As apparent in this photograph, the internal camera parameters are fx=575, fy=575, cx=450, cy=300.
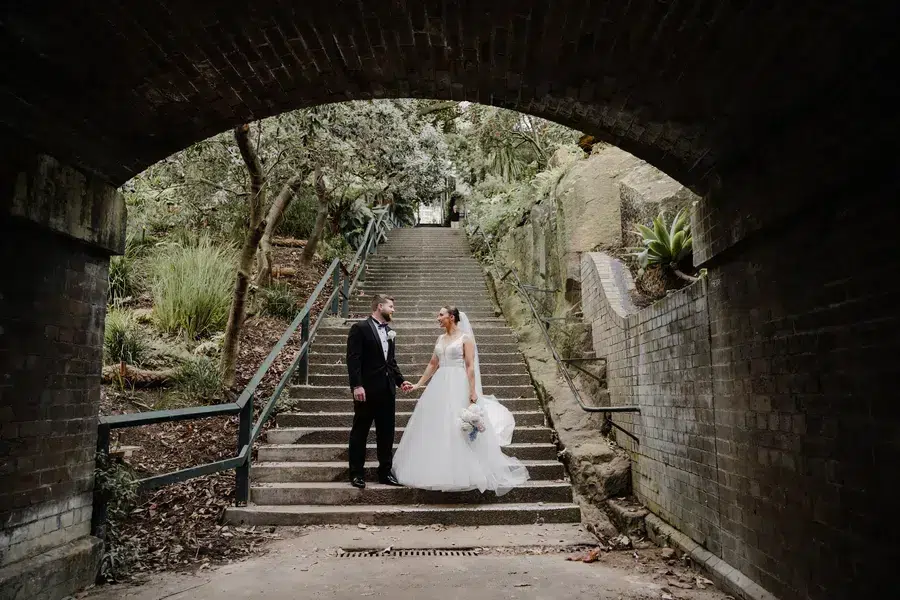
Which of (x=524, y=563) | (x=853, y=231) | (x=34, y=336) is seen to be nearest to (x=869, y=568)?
(x=853, y=231)

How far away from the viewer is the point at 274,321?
10031mm

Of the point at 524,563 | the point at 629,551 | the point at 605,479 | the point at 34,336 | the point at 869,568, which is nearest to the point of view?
the point at 869,568

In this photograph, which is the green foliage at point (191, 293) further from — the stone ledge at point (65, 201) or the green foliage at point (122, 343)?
the stone ledge at point (65, 201)

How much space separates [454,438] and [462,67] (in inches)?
135

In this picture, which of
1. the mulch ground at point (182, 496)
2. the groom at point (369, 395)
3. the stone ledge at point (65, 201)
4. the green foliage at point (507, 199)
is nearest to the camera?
the stone ledge at point (65, 201)

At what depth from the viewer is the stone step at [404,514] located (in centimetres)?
519

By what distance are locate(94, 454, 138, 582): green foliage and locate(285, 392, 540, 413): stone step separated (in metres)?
2.84

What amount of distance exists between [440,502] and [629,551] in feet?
5.85

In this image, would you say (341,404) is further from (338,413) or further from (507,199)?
(507,199)

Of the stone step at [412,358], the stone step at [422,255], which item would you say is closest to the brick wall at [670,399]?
the stone step at [412,358]

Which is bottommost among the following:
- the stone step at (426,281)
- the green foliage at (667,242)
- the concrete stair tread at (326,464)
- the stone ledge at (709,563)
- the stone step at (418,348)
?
the stone ledge at (709,563)

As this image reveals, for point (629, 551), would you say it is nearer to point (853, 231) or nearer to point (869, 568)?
point (869, 568)

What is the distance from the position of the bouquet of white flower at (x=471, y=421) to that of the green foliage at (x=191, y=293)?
4.61m

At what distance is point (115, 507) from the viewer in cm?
413
